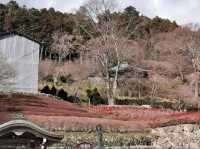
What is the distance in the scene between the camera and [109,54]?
59562mm

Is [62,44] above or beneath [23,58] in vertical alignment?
above

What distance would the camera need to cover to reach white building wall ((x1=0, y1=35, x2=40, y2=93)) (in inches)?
2233

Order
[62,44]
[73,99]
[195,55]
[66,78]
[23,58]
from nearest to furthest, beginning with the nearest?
[73,99] < [23,58] < [195,55] < [66,78] < [62,44]

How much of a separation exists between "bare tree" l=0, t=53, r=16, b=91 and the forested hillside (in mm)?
→ 9311

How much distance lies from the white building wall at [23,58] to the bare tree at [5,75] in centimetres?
371

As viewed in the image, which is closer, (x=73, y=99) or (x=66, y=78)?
(x=73, y=99)

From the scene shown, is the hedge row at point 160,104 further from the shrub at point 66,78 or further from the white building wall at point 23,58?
the shrub at point 66,78

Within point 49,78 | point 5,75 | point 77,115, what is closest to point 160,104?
point 5,75

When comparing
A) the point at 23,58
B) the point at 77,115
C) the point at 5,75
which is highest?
the point at 23,58

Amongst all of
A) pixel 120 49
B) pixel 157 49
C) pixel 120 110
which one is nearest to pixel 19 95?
pixel 120 110

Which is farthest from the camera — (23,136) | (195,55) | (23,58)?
(195,55)

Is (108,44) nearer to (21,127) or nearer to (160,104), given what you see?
(160,104)

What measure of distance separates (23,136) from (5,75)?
1462 inches

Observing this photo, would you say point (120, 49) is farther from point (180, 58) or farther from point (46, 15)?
point (46, 15)
